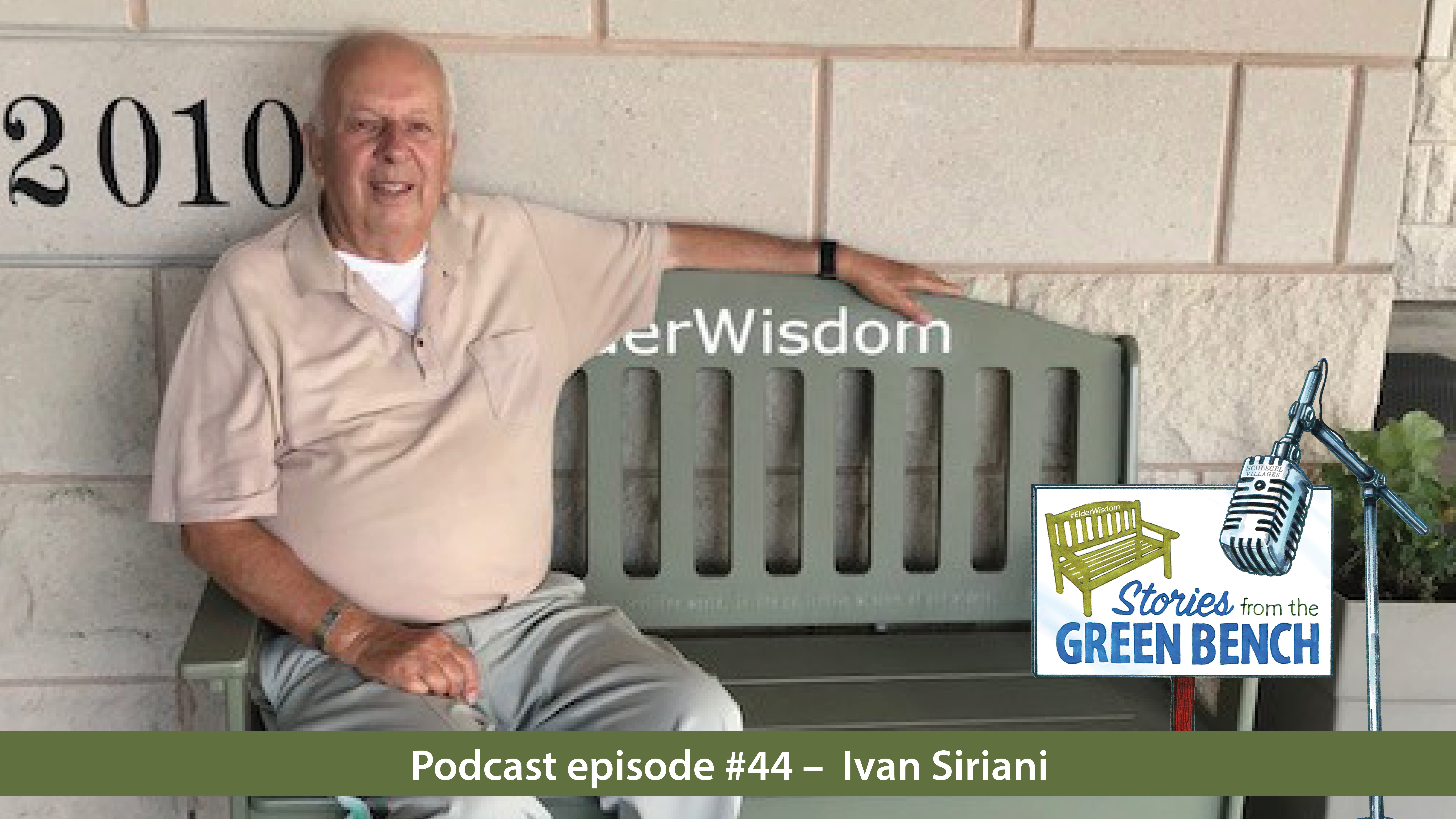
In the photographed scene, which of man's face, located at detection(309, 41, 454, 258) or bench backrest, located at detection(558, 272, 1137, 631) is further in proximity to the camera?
bench backrest, located at detection(558, 272, 1137, 631)

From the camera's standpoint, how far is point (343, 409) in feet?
7.07

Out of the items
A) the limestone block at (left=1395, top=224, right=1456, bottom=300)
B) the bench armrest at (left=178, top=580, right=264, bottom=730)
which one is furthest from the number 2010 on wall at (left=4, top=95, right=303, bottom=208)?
the limestone block at (left=1395, top=224, right=1456, bottom=300)

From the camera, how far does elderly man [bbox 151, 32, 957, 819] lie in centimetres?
209

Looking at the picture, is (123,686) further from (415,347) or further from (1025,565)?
(1025,565)

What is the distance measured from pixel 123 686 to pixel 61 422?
1.50ft

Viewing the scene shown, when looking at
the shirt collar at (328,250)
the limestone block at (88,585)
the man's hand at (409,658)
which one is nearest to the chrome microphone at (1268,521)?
the man's hand at (409,658)

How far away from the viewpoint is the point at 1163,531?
214 cm

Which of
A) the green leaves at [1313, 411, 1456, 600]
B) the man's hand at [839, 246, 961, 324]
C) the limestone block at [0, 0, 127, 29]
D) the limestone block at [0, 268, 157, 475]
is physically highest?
the limestone block at [0, 0, 127, 29]

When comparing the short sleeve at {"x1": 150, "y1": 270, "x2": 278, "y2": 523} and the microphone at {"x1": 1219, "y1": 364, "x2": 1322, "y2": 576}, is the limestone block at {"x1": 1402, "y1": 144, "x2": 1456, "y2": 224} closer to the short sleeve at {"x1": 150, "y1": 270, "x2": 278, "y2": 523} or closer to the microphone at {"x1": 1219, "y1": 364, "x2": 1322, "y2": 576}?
the microphone at {"x1": 1219, "y1": 364, "x2": 1322, "y2": 576}

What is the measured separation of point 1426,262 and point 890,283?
990 mm

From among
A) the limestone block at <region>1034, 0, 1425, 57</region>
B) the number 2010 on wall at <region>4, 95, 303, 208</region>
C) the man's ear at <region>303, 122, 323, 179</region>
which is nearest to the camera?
the man's ear at <region>303, 122, 323, 179</region>

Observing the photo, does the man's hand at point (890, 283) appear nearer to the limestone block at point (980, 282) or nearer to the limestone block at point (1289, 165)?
the limestone block at point (980, 282)

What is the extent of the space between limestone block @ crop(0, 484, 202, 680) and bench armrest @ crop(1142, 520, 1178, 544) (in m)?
1.50

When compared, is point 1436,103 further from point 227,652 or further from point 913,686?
point 227,652
